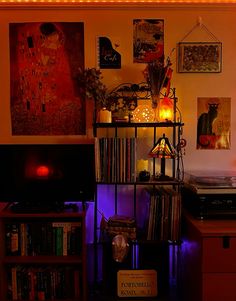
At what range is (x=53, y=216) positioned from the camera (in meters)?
2.08

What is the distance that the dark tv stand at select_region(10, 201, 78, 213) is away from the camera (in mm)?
2119

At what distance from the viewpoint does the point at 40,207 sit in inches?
85.5

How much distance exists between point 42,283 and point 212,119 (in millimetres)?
1819

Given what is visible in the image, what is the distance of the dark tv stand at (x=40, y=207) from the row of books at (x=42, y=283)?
0.43m

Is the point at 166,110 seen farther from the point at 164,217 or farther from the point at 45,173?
the point at 45,173

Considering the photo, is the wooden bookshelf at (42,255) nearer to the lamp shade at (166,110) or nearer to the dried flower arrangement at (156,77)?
the lamp shade at (166,110)

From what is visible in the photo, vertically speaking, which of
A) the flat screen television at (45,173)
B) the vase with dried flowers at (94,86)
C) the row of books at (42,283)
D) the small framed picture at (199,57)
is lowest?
the row of books at (42,283)

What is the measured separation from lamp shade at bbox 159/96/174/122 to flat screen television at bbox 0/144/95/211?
0.58 metres

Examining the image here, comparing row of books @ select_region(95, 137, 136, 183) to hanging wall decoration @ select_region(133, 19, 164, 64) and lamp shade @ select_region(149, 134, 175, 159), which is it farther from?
hanging wall decoration @ select_region(133, 19, 164, 64)

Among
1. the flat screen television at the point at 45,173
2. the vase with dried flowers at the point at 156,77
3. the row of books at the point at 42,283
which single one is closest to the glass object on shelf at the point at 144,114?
the vase with dried flowers at the point at 156,77

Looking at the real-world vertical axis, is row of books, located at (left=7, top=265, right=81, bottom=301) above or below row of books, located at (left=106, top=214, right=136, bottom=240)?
below

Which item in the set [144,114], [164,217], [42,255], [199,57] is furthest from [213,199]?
[42,255]

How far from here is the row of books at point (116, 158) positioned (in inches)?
85.3

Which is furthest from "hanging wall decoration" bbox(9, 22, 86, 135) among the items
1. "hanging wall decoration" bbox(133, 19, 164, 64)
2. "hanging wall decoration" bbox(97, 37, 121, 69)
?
"hanging wall decoration" bbox(133, 19, 164, 64)
